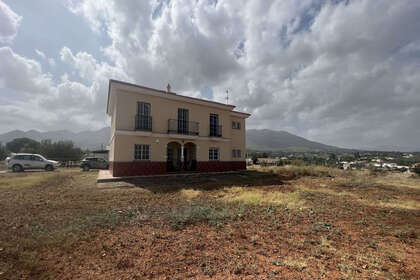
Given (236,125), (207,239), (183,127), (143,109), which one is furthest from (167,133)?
(207,239)

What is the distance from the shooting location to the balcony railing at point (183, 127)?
15.0 meters

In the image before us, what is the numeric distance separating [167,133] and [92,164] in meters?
12.7

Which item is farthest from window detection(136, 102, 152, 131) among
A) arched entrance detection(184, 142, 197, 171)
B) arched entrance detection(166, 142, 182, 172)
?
arched entrance detection(184, 142, 197, 171)

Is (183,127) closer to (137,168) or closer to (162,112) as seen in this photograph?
(162,112)

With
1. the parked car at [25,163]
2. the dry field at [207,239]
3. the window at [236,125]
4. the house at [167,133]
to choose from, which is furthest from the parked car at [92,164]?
the window at [236,125]

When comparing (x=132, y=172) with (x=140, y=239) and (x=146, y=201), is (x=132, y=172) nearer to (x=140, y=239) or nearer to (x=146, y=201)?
(x=146, y=201)

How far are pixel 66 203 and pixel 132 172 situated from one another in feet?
20.7

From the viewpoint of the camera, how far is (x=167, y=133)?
581 inches

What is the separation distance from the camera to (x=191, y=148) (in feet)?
57.1

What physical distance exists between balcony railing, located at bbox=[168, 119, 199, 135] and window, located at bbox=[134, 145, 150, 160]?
241cm

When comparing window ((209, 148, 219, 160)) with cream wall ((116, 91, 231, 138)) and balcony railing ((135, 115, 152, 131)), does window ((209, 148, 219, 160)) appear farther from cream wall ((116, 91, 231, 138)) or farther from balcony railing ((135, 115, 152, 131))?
balcony railing ((135, 115, 152, 131))

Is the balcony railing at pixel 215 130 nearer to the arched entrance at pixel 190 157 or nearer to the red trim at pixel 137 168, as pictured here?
the arched entrance at pixel 190 157

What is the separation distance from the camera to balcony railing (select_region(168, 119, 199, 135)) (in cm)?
1502

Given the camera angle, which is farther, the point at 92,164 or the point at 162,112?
the point at 92,164
